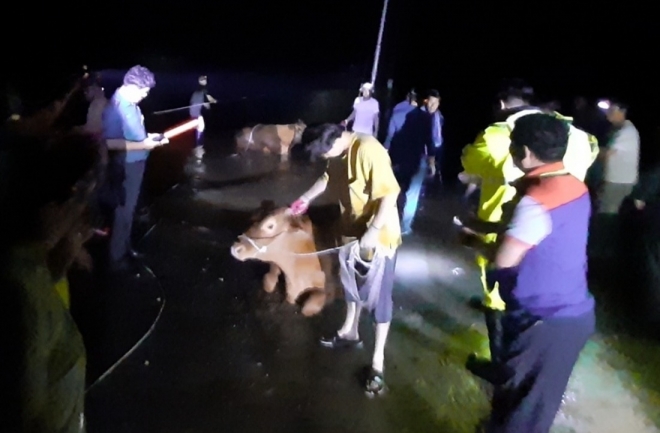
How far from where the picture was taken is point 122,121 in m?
6.03

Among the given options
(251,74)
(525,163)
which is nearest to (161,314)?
(525,163)

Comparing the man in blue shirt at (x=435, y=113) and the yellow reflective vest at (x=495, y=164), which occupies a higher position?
the yellow reflective vest at (x=495, y=164)

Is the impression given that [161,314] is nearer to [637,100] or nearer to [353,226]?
[353,226]

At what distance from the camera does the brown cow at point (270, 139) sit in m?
14.0

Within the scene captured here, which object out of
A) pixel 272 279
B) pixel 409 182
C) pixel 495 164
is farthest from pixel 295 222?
pixel 409 182

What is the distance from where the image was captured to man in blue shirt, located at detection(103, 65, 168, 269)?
598cm

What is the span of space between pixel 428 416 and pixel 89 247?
4.14 m

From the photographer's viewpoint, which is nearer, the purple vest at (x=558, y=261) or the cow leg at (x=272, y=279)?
the purple vest at (x=558, y=261)

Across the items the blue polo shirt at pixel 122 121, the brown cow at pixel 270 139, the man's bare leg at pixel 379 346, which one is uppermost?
the blue polo shirt at pixel 122 121

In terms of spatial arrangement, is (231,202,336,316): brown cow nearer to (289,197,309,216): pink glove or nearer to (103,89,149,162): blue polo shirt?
(289,197,309,216): pink glove

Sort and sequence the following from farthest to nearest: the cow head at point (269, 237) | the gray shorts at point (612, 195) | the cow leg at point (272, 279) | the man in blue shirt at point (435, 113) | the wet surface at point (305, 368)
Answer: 1. the man in blue shirt at point (435, 113)
2. the gray shorts at point (612, 195)
3. the cow leg at point (272, 279)
4. the cow head at point (269, 237)
5. the wet surface at point (305, 368)

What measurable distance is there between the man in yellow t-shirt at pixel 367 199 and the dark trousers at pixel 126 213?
2019mm

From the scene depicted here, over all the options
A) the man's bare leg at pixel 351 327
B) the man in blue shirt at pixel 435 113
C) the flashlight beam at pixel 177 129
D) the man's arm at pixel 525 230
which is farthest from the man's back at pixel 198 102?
the man's arm at pixel 525 230

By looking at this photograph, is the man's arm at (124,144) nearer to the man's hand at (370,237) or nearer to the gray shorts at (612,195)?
the man's hand at (370,237)
